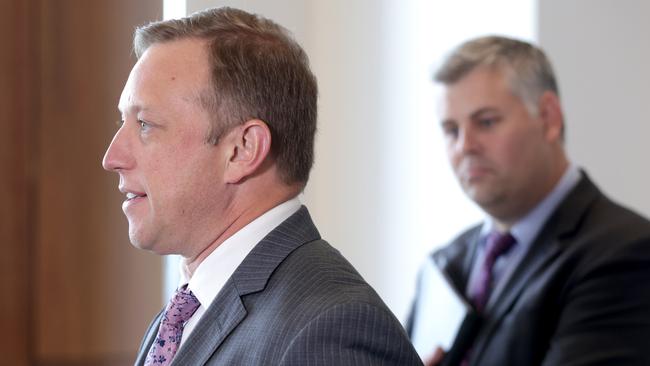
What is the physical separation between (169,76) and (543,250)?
108 centimetres

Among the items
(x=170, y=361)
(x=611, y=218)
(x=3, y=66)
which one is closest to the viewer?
(x=170, y=361)

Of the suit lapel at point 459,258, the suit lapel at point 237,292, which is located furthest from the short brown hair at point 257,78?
the suit lapel at point 459,258

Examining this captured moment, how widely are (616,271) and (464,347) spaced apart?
377 mm

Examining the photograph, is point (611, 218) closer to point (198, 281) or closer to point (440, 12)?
point (198, 281)

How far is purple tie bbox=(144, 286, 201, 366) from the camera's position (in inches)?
58.9

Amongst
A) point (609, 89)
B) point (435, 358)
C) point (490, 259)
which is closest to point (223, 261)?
point (435, 358)

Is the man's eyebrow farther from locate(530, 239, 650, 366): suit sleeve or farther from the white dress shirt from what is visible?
the white dress shirt

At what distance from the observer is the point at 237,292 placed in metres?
1.46

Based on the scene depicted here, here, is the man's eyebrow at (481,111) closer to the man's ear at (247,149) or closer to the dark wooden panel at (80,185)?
the dark wooden panel at (80,185)

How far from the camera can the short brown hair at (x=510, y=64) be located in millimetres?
2512

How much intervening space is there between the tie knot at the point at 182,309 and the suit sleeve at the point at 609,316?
2.83 ft

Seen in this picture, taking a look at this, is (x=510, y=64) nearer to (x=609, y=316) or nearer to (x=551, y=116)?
(x=551, y=116)

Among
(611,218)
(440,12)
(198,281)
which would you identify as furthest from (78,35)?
(440,12)

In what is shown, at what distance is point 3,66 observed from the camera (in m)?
1.90
